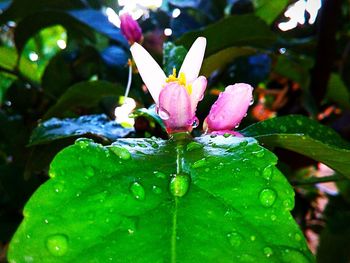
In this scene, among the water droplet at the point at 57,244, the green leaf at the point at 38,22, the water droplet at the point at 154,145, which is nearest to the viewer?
the water droplet at the point at 57,244

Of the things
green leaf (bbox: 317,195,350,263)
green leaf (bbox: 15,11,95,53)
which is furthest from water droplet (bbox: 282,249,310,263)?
green leaf (bbox: 317,195,350,263)

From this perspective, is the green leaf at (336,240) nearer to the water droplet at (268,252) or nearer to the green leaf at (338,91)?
the green leaf at (338,91)

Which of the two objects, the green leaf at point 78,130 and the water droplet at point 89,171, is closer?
the water droplet at point 89,171

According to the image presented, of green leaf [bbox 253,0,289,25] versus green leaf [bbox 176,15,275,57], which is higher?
green leaf [bbox 176,15,275,57]

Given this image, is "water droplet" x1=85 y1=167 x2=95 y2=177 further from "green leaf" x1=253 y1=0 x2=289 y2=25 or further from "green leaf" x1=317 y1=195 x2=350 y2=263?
"green leaf" x1=317 y1=195 x2=350 y2=263

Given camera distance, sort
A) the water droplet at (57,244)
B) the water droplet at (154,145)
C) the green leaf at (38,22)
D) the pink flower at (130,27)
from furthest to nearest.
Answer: the green leaf at (38,22) → the pink flower at (130,27) → the water droplet at (154,145) → the water droplet at (57,244)

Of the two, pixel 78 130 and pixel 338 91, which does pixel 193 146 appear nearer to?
pixel 78 130

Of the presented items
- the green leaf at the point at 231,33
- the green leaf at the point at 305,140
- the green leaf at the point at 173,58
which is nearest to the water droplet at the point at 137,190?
the green leaf at the point at 305,140

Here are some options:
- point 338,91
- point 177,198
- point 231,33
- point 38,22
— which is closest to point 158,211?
point 177,198
